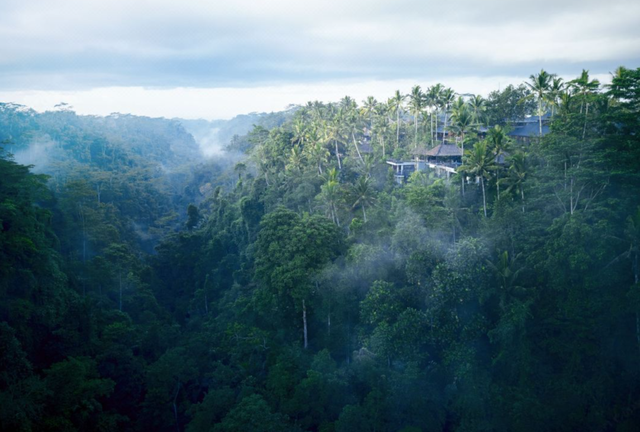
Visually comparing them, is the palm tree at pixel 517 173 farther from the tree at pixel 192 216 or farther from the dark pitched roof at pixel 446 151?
the tree at pixel 192 216

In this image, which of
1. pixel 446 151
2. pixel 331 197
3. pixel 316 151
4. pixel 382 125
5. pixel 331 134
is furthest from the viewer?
pixel 382 125

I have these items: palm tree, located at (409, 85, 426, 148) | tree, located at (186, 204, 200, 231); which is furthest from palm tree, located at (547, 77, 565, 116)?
tree, located at (186, 204, 200, 231)

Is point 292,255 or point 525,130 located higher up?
point 525,130

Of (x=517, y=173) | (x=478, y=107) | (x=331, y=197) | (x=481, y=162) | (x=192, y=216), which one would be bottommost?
(x=192, y=216)

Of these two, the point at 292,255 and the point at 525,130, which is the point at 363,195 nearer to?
the point at 292,255

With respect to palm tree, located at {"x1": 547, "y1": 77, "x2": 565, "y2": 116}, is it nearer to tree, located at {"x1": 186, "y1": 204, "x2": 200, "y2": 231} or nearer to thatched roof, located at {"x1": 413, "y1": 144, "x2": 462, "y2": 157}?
thatched roof, located at {"x1": 413, "y1": 144, "x2": 462, "y2": 157}

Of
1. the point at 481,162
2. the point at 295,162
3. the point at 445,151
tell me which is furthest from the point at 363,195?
the point at 295,162

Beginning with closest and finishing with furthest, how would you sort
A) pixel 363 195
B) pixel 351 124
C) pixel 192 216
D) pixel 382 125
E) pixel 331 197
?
1. pixel 363 195
2. pixel 331 197
3. pixel 351 124
4. pixel 382 125
5. pixel 192 216

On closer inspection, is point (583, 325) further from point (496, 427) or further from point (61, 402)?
point (61, 402)

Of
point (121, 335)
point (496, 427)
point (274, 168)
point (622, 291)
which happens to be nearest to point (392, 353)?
point (496, 427)
